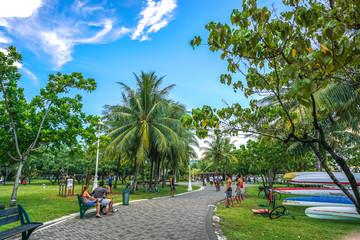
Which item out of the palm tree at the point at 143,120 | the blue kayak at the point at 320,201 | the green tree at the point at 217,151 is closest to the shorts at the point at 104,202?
the palm tree at the point at 143,120

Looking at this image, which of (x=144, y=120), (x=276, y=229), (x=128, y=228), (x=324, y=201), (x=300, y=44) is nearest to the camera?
(x=300, y=44)

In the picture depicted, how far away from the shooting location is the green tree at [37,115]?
10.4 m

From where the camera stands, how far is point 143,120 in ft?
61.1

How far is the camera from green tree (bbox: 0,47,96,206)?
34.0ft

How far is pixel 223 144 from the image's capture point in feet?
154

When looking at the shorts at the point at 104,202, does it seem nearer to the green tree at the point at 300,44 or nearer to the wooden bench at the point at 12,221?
the wooden bench at the point at 12,221

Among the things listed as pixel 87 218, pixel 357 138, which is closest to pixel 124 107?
pixel 87 218

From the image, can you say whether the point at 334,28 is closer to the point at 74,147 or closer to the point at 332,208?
the point at 332,208

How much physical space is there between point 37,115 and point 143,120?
8.61 meters

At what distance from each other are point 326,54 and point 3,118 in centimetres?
1276

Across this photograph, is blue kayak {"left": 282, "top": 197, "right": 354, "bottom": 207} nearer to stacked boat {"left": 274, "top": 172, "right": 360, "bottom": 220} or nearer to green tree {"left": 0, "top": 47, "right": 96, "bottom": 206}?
stacked boat {"left": 274, "top": 172, "right": 360, "bottom": 220}

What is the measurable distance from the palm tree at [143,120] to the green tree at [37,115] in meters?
5.44

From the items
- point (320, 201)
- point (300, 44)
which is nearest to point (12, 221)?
point (300, 44)

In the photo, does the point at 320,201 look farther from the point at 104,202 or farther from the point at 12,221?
the point at 12,221
